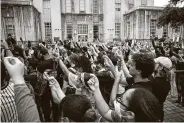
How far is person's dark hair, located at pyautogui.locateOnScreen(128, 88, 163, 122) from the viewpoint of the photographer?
1.38 meters

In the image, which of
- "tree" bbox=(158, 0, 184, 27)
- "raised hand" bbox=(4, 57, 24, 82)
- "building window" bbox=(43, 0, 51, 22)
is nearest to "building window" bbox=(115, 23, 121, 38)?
"building window" bbox=(43, 0, 51, 22)

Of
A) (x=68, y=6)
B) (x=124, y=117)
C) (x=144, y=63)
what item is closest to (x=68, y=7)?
(x=68, y=6)

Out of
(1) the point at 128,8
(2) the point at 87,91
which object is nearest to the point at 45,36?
(1) the point at 128,8

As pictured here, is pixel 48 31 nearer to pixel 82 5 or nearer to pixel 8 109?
pixel 82 5

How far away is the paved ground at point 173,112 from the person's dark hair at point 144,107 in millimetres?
3141

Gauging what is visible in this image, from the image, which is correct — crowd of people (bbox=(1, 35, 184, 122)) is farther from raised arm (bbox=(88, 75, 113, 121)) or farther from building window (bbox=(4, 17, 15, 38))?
building window (bbox=(4, 17, 15, 38))

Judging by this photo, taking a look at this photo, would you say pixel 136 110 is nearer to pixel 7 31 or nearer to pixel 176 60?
pixel 176 60

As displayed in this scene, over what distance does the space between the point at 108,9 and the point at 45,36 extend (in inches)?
398

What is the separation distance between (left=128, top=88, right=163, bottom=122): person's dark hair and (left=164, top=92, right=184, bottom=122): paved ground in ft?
10.3

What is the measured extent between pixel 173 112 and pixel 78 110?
393cm

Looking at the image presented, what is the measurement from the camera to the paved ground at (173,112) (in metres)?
4.18

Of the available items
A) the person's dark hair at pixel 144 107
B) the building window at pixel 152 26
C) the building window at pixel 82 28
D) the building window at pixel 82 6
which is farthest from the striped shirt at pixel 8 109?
the building window at pixel 82 6

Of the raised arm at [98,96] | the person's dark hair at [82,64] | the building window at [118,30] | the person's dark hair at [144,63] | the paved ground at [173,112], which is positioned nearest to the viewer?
the raised arm at [98,96]

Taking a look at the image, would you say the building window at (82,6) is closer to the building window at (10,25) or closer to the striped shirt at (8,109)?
the building window at (10,25)
